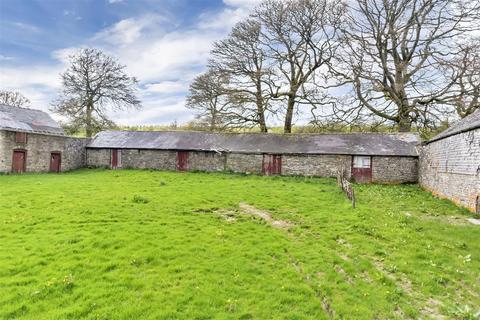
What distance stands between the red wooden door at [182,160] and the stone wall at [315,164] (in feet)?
29.8

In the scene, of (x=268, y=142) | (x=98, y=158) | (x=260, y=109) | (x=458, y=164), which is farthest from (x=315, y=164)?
(x=98, y=158)

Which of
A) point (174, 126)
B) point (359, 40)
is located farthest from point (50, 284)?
point (174, 126)

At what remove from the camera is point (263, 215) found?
1450 cm

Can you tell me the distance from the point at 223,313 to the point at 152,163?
27.2 meters

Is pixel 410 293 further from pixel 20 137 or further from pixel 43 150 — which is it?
pixel 43 150

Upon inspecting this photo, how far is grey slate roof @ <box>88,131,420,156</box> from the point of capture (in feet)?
89.1

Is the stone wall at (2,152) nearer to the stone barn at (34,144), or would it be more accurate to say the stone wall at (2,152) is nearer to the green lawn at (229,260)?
the stone barn at (34,144)

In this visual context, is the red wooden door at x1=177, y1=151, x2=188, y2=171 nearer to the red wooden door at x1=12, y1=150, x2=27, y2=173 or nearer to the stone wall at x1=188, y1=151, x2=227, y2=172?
the stone wall at x1=188, y1=151, x2=227, y2=172

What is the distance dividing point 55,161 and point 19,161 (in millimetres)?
3469

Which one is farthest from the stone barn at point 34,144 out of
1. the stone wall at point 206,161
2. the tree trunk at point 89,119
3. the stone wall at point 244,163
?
the stone wall at point 244,163

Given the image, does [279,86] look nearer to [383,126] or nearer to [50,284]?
[383,126]

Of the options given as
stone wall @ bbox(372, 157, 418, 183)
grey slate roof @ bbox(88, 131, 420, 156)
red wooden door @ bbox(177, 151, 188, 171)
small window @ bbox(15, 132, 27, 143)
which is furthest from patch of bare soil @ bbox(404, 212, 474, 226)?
small window @ bbox(15, 132, 27, 143)

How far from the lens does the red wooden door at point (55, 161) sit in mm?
30652

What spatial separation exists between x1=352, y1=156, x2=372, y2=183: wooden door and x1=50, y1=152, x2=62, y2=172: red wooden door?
85.6 ft
